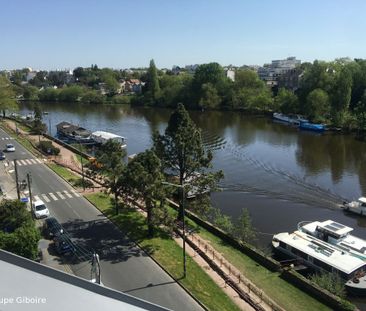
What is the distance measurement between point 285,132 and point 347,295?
6208 cm

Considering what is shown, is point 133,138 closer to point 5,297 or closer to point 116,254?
point 116,254

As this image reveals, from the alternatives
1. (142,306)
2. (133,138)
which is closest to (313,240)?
(142,306)

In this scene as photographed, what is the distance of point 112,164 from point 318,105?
233ft

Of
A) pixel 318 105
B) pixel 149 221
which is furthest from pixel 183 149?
pixel 318 105

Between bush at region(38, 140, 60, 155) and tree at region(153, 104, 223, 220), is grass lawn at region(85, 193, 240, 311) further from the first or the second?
bush at region(38, 140, 60, 155)

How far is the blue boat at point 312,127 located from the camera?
3252 inches

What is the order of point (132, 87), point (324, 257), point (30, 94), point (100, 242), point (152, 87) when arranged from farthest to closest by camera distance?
point (132, 87) → point (30, 94) → point (152, 87) → point (100, 242) → point (324, 257)

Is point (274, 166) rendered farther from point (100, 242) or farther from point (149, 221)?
point (100, 242)

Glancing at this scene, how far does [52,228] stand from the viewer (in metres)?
28.1

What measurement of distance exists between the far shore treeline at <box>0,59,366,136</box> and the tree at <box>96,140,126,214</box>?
64.0 m

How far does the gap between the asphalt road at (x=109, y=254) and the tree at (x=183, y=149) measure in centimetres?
637

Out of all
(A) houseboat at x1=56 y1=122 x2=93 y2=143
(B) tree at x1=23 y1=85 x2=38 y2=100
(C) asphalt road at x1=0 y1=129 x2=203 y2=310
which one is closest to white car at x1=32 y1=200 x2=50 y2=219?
(C) asphalt road at x1=0 y1=129 x2=203 y2=310

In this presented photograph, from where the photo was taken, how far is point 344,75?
87.2m

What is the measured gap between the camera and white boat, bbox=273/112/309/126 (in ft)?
298
